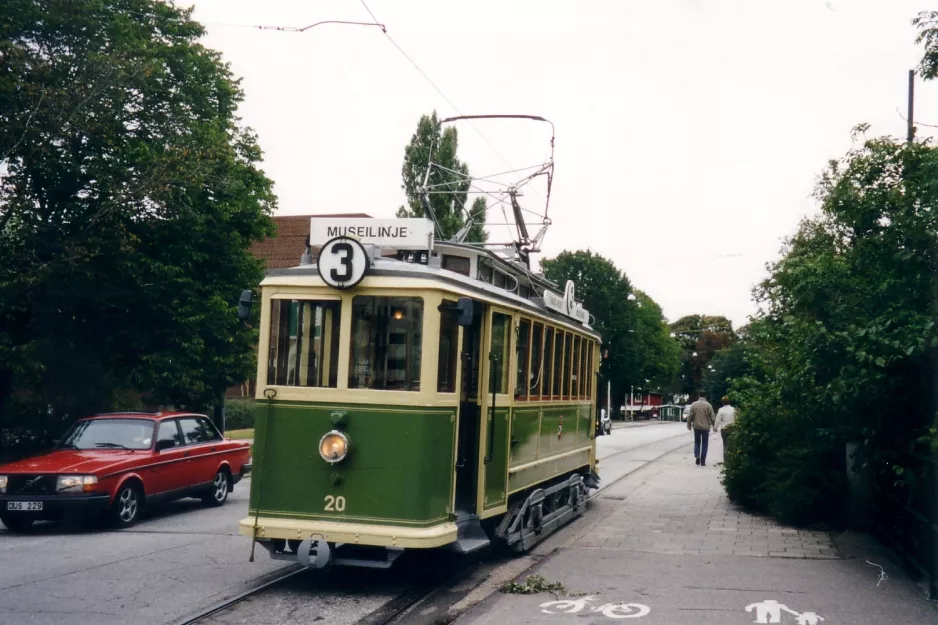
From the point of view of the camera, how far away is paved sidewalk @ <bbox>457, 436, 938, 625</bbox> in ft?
25.8

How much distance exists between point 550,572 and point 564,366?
3.52 metres

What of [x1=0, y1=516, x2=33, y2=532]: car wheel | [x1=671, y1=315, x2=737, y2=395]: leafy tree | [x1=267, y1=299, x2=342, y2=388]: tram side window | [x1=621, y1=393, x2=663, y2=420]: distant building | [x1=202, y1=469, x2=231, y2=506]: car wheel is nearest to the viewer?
Result: [x1=267, y1=299, x2=342, y2=388]: tram side window

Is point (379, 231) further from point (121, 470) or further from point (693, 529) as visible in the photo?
point (693, 529)

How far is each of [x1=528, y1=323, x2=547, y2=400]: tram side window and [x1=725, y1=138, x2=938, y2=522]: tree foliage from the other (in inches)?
106

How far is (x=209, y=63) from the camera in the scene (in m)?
27.1

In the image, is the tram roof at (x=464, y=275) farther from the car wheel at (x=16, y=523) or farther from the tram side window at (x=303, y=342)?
the car wheel at (x=16, y=523)

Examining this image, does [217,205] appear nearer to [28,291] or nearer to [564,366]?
[28,291]

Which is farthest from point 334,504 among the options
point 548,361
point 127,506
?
point 127,506

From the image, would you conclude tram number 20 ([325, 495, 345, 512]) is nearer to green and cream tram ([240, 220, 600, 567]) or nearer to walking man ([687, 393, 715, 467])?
green and cream tram ([240, 220, 600, 567])

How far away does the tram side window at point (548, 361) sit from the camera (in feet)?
37.9

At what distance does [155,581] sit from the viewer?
29.6 feet

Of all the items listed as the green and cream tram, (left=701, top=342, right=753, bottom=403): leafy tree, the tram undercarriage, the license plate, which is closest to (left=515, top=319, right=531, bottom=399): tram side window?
the green and cream tram

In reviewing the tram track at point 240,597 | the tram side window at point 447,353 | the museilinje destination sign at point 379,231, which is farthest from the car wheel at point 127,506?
the tram side window at point 447,353

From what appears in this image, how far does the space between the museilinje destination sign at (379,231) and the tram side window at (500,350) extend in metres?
1.08
